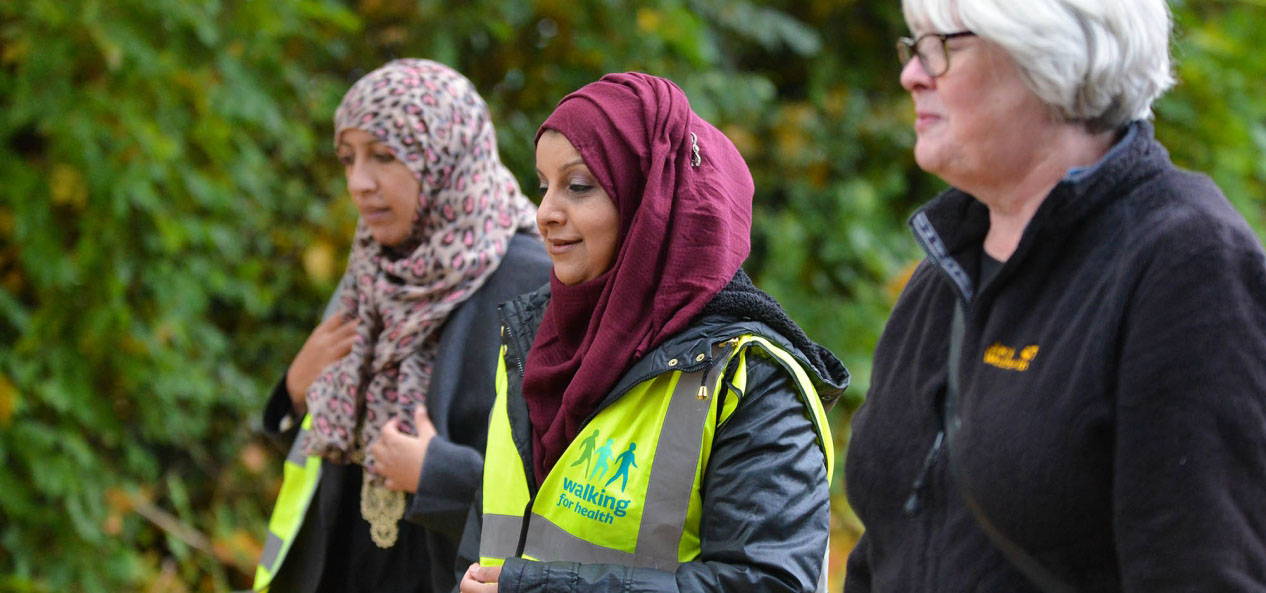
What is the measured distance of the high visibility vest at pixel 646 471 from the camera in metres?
1.95

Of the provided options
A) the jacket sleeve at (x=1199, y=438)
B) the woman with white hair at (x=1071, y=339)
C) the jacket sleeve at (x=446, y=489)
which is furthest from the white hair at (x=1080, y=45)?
the jacket sleeve at (x=446, y=489)

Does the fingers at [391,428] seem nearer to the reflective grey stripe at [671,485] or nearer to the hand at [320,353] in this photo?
the hand at [320,353]

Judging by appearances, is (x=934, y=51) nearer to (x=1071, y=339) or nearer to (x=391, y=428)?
(x=1071, y=339)

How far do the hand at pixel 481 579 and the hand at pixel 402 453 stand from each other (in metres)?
0.59

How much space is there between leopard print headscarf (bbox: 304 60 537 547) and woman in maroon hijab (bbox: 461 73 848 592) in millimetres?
654

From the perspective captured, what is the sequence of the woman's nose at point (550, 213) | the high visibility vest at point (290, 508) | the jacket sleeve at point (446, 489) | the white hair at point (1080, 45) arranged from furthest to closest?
the high visibility vest at point (290, 508) < the jacket sleeve at point (446, 489) < the woman's nose at point (550, 213) < the white hair at point (1080, 45)

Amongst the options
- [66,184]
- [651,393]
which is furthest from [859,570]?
[66,184]

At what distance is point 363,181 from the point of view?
302cm

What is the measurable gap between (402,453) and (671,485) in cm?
96

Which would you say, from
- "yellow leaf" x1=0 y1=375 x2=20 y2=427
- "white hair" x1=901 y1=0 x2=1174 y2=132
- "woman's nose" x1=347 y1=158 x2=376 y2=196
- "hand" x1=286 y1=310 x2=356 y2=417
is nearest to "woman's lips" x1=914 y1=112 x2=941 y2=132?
"white hair" x1=901 y1=0 x2=1174 y2=132

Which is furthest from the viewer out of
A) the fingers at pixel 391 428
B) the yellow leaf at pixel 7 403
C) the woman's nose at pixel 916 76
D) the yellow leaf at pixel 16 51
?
the yellow leaf at pixel 7 403

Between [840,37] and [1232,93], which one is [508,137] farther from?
[1232,93]

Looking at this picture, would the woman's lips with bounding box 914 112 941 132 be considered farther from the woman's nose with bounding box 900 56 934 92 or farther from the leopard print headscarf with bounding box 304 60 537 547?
the leopard print headscarf with bounding box 304 60 537 547

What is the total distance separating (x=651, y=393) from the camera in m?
2.04
